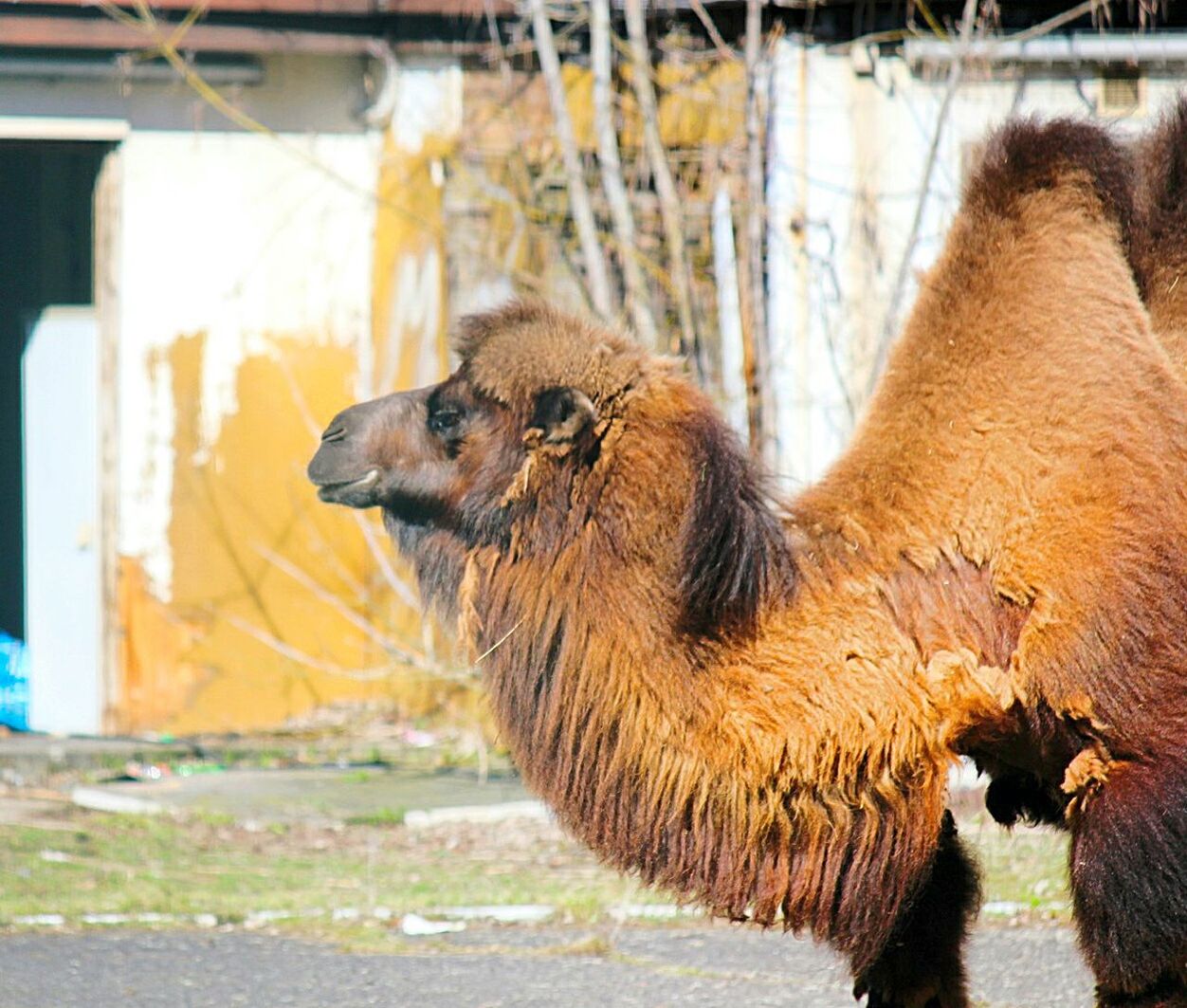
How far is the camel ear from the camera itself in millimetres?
3709

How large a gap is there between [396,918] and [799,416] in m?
4.27

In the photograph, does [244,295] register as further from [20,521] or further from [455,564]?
[455,564]

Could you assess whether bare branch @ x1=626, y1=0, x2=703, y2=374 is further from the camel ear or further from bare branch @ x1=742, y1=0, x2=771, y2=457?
the camel ear

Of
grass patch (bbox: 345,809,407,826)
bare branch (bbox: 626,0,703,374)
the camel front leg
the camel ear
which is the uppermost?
bare branch (bbox: 626,0,703,374)

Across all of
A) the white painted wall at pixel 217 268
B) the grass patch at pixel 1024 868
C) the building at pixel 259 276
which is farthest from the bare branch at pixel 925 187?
the white painted wall at pixel 217 268

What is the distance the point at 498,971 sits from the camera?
5.59m

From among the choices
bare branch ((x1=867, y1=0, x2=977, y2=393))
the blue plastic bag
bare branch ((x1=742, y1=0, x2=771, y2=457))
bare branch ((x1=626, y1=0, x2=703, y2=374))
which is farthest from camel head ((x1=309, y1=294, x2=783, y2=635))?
the blue plastic bag

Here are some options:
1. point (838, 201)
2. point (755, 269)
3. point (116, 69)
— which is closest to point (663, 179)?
point (755, 269)

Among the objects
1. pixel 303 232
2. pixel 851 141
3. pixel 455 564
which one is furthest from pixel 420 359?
pixel 455 564

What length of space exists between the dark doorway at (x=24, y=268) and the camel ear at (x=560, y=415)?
8001 millimetres

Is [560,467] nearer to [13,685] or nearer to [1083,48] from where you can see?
[1083,48]

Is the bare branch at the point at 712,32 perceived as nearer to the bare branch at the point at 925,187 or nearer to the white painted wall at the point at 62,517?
the bare branch at the point at 925,187

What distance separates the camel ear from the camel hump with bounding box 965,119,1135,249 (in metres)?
1.05

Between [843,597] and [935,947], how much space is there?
3.03 ft
